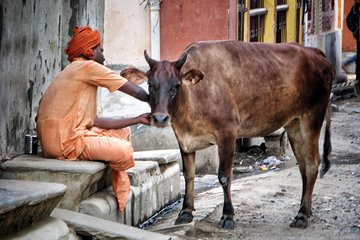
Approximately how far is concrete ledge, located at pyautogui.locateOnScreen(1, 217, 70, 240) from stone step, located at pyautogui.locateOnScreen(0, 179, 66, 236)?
0.03 metres

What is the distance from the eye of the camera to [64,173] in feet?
25.3

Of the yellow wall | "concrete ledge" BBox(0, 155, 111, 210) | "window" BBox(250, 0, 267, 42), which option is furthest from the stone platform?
"window" BBox(250, 0, 267, 42)

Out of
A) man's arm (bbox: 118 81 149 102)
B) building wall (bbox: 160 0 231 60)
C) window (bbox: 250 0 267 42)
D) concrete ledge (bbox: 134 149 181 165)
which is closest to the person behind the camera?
man's arm (bbox: 118 81 149 102)

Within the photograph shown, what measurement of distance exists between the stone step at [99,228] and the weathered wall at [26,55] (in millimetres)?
1133

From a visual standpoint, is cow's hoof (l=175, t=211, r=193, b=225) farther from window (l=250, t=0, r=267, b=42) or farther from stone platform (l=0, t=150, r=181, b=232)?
window (l=250, t=0, r=267, b=42)

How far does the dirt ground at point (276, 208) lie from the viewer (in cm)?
855

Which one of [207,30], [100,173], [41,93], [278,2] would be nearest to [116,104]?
[207,30]

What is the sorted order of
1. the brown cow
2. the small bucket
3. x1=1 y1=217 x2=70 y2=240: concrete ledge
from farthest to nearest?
the small bucket → the brown cow → x1=1 y1=217 x2=70 y2=240: concrete ledge

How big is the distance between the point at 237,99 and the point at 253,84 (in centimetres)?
27

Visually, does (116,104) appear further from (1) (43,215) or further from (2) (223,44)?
(1) (43,215)

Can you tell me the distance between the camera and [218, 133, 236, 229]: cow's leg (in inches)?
342

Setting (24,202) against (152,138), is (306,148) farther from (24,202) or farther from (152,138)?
(24,202)

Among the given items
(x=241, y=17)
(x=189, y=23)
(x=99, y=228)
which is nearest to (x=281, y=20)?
(x=241, y=17)

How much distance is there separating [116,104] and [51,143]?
158 inches
